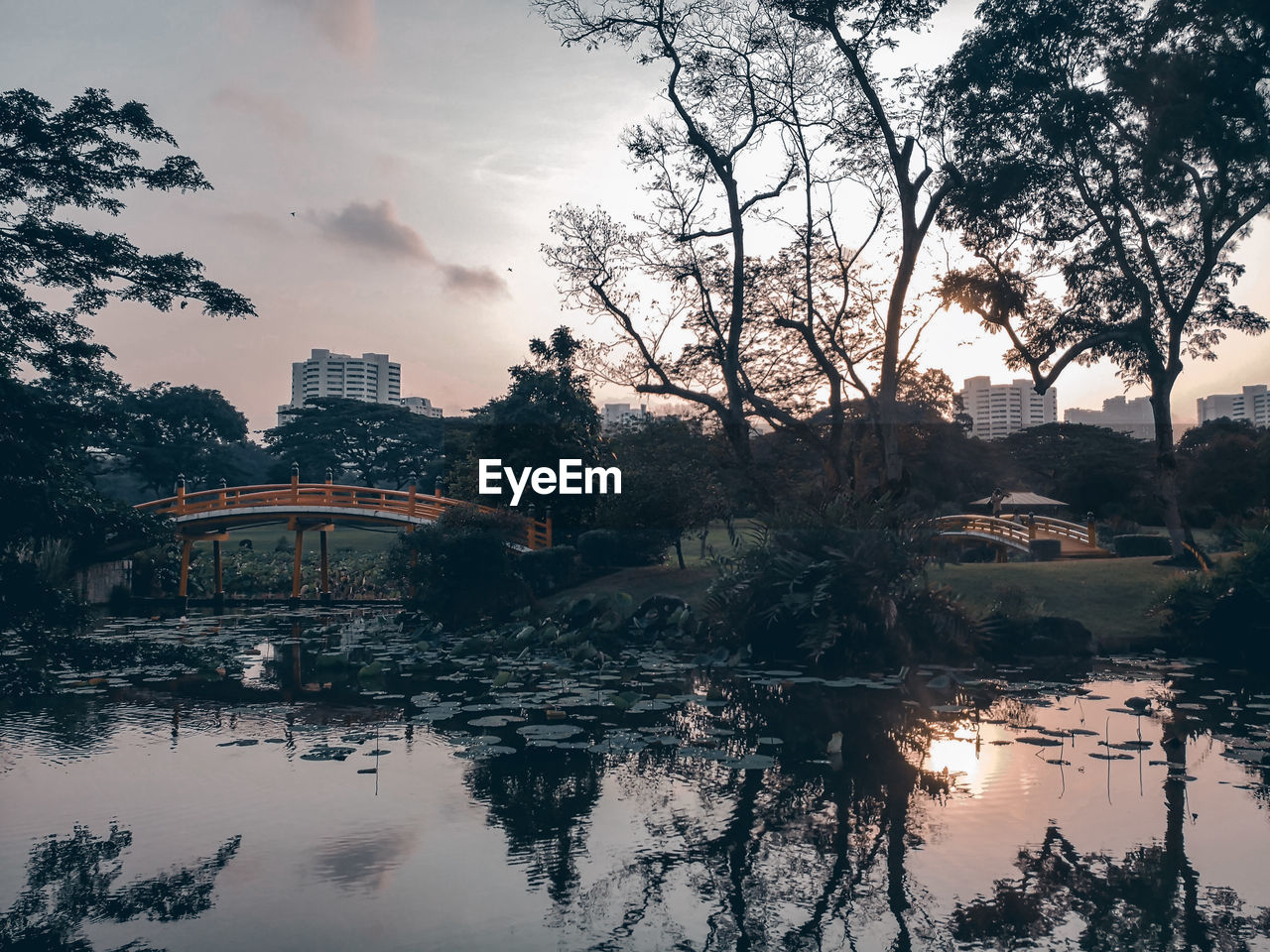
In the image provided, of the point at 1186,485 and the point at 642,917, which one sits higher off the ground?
the point at 1186,485

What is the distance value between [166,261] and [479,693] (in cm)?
658

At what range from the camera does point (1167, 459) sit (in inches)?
915

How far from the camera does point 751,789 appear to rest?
7.20m

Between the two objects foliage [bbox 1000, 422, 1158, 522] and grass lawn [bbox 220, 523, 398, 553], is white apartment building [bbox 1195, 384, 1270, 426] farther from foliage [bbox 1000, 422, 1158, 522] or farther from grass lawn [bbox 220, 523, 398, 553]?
grass lawn [bbox 220, 523, 398, 553]

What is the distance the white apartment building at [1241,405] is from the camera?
158 m

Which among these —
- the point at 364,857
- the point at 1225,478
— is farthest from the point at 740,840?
the point at 1225,478

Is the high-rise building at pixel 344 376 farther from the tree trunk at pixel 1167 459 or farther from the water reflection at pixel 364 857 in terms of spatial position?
the water reflection at pixel 364 857

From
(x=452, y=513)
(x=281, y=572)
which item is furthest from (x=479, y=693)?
(x=281, y=572)

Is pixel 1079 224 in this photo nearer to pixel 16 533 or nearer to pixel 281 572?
pixel 16 533

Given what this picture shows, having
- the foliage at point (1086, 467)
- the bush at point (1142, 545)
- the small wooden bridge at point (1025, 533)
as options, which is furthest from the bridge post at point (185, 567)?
the foliage at point (1086, 467)

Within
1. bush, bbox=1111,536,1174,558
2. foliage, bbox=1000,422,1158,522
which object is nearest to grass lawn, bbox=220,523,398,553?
bush, bbox=1111,536,1174,558

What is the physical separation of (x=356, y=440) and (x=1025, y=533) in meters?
59.3

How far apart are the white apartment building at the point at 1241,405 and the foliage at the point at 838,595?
546 ft

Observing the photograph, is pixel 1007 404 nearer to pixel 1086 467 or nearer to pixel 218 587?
pixel 1086 467
